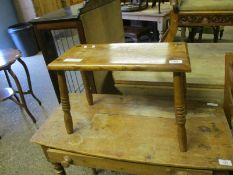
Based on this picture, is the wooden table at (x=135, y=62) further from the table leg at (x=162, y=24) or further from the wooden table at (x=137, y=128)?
the table leg at (x=162, y=24)

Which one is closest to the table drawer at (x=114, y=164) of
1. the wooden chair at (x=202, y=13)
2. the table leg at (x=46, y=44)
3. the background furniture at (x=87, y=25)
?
the background furniture at (x=87, y=25)

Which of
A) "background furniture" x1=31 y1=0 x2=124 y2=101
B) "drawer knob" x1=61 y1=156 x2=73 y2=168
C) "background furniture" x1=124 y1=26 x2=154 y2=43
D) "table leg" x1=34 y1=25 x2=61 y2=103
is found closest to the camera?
"drawer knob" x1=61 y1=156 x2=73 y2=168

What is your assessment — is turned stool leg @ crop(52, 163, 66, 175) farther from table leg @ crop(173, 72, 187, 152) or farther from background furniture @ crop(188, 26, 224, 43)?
background furniture @ crop(188, 26, 224, 43)

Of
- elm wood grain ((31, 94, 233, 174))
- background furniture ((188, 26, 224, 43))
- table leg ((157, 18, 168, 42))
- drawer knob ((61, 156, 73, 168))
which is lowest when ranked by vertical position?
background furniture ((188, 26, 224, 43))

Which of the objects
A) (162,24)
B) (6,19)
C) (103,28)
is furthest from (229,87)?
(6,19)

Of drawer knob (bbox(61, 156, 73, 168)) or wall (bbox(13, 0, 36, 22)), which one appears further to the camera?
wall (bbox(13, 0, 36, 22))

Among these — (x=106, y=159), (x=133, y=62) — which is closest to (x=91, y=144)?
(x=106, y=159)

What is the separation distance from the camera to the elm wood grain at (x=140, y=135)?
2.75 ft

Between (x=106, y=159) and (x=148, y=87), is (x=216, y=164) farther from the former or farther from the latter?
(x=148, y=87)

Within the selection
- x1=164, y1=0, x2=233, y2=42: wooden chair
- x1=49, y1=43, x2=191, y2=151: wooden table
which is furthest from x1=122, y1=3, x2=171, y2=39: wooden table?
x1=49, y1=43, x2=191, y2=151: wooden table

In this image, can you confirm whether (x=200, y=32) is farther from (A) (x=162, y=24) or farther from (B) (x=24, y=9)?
(B) (x=24, y=9)

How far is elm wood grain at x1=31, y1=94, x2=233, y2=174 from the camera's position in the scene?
32.9 inches

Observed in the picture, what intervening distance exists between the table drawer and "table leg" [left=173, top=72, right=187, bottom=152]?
0.28ft

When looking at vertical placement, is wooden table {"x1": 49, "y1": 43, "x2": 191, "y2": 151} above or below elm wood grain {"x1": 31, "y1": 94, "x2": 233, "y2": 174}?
above
